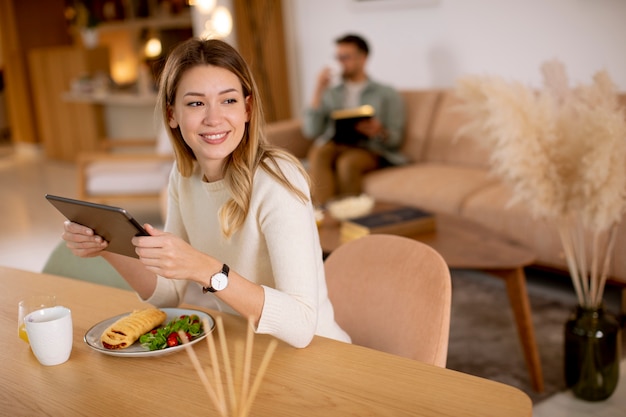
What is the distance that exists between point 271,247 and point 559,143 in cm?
111

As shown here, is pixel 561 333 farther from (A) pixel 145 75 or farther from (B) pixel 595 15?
(A) pixel 145 75

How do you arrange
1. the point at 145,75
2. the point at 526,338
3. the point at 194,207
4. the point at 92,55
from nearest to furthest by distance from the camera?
1. the point at 194,207
2. the point at 526,338
3. the point at 145,75
4. the point at 92,55

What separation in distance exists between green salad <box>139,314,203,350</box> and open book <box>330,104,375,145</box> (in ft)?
9.89

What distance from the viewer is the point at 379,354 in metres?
1.19

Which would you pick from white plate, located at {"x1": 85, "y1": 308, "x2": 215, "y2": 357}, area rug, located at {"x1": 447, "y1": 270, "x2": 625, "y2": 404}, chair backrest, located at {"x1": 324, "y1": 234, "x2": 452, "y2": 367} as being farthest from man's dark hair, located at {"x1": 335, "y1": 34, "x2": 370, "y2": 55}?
white plate, located at {"x1": 85, "y1": 308, "x2": 215, "y2": 357}

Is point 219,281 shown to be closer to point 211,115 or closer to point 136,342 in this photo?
point 136,342

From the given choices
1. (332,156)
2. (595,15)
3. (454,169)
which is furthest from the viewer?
(332,156)

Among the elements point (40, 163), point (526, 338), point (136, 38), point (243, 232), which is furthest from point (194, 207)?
point (40, 163)

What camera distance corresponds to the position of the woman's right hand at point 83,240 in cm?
133

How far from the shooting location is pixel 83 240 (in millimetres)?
1348

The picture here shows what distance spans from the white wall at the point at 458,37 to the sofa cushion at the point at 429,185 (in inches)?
22.3

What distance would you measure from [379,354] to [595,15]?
309 cm

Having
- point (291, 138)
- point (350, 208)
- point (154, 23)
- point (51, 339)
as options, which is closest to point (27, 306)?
point (51, 339)

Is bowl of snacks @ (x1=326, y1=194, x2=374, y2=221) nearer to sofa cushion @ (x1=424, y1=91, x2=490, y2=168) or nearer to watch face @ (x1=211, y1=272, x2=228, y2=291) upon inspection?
sofa cushion @ (x1=424, y1=91, x2=490, y2=168)
